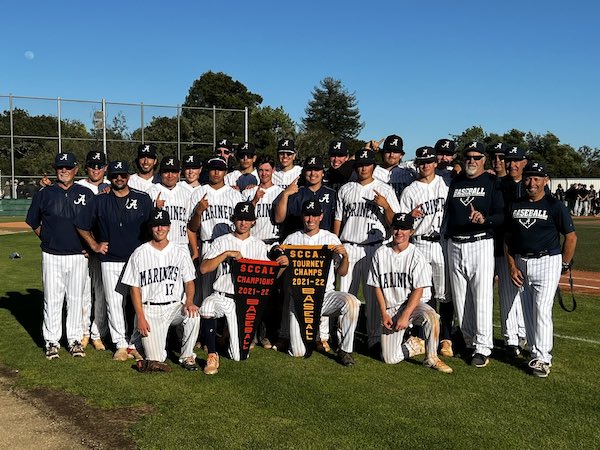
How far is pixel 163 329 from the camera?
6.12 metres

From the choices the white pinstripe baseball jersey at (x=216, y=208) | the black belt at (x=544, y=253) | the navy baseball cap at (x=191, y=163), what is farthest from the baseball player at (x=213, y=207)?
the black belt at (x=544, y=253)

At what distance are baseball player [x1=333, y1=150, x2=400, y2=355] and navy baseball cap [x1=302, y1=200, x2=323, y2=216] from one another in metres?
0.50

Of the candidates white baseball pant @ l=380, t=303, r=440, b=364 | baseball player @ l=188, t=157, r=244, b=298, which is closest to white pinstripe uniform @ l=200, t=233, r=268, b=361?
baseball player @ l=188, t=157, r=244, b=298

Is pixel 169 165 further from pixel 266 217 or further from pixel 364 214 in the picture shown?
pixel 364 214

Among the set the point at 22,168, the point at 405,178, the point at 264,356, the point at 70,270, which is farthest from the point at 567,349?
the point at 22,168

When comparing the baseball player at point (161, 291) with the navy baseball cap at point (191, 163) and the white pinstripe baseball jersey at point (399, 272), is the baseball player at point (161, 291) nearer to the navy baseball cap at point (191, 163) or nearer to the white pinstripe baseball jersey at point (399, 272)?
the navy baseball cap at point (191, 163)

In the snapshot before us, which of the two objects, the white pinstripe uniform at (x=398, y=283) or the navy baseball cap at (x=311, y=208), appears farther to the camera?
the navy baseball cap at (x=311, y=208)

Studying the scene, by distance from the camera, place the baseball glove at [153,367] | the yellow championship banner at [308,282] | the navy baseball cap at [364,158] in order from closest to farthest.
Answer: the baseball glove at [153,367]
the yellow championship banner at [308,282]
the navy baseball cap at [364,158]

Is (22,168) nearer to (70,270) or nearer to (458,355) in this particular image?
(70,270)

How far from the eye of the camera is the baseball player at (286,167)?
7484 mm

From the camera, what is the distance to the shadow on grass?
768cm

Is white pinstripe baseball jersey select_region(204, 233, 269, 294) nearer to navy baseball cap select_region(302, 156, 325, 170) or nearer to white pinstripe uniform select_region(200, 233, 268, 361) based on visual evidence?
white pinstripe uniform select_region(200, 233, 268, 361)

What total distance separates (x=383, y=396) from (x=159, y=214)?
8.95ft

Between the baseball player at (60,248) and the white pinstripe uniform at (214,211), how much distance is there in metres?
1.23
